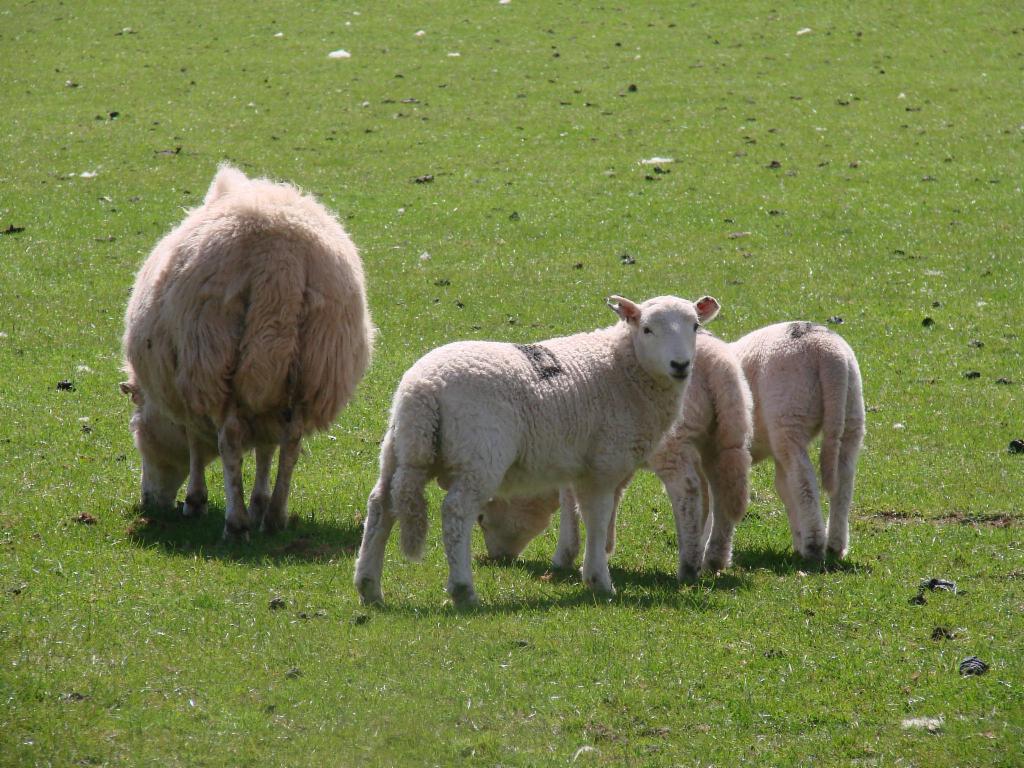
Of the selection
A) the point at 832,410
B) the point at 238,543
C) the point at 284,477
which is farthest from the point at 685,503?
the point at 238,543

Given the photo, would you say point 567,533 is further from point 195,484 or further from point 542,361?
point 195,484

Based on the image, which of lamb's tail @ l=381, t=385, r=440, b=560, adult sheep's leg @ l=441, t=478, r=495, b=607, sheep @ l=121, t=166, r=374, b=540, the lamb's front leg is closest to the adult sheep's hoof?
the lamb's front leg

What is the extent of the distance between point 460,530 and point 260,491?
2989mm

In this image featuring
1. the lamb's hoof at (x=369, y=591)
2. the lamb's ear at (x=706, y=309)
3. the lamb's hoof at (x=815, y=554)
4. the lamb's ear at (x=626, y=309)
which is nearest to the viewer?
the lamb's hoof at (x=369, y=591)

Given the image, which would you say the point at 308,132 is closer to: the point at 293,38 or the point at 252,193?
the point at 293,38

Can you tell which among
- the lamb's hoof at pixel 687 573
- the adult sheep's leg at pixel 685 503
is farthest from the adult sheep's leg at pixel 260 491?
the lamb's hoof at pixel 687 573

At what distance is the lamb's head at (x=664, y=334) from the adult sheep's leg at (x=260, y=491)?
3.31 metres

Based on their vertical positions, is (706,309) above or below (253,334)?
above

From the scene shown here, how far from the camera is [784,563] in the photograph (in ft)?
31.9

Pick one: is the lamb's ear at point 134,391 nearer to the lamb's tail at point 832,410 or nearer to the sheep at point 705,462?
the sheep at point 705,462

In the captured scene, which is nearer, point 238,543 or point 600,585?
point 600,585

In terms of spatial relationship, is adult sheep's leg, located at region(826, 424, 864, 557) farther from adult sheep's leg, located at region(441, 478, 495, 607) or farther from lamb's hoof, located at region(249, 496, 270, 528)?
lamb's hoof, located at region(249, 496, 270, 528)

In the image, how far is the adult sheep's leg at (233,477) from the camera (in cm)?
1002

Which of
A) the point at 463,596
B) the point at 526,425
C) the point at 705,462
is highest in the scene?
the point at 526,425
